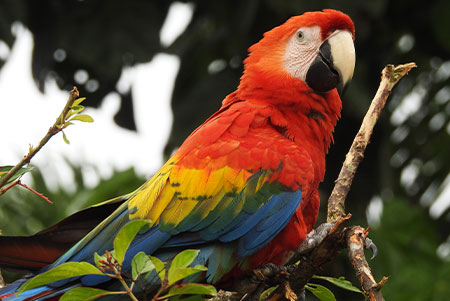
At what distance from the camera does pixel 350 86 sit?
11.2 feet

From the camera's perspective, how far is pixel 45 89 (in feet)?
11.7

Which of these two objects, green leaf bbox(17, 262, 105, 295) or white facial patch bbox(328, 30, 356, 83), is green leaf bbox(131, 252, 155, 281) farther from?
white facial patch bbox(328, 30, 356, 83)

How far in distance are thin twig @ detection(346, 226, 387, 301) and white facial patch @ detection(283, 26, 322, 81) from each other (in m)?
0.73

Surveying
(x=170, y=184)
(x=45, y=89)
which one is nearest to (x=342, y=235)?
(x=170, y=184)

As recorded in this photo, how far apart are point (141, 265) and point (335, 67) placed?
106 centimetres

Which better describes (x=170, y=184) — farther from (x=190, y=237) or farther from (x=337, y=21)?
(x=337, y=21)

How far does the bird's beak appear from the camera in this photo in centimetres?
196

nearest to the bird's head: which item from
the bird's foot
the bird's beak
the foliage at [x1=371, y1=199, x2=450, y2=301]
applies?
the bird's beak

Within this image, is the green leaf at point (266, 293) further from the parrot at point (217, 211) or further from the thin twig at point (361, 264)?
the thin twig at point (361, 264)

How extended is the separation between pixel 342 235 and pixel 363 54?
2.72 m

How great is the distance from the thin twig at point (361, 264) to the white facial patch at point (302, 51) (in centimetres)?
73

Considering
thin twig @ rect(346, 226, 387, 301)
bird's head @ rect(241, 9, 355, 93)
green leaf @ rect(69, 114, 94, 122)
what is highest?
green leaf @ rect(69, 114, 94, 122)

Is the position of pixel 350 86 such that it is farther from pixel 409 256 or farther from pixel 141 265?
pixel 141 265

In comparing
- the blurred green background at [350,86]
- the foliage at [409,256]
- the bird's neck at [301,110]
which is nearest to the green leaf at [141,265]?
the bird's neck at [301,110]
